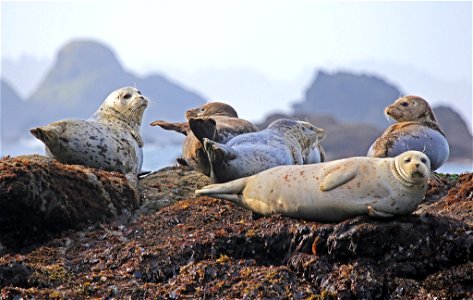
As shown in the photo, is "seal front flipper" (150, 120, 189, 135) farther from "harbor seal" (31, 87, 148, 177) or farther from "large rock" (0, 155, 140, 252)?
"large rock" (0, 155, 140, 252)

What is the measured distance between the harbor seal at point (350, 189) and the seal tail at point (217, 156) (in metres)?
1.27

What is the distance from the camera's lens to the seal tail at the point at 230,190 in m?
8.89

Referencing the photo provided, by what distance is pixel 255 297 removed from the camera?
23.6ft

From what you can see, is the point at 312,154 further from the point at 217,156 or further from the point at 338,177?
the point at 338,177

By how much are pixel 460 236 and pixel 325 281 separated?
1072 millimetres

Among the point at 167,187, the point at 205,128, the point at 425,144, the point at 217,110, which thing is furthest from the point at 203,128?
the point at 217,110

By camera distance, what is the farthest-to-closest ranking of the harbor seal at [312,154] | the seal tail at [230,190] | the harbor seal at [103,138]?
1. the harbor seal at [312,154]
2. the harbor seal at [103,138]
3. the seal tail at [230,190]

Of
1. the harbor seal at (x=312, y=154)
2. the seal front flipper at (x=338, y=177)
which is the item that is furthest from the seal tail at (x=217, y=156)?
the harbor seal at (x=312, y=154)

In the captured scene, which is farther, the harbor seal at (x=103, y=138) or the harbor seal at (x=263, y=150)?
the harbor seal at (x=103, y=138)

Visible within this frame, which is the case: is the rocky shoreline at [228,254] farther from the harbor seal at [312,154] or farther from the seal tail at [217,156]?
the harbor seal at [312,154]

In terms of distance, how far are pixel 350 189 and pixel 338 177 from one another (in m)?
0.15

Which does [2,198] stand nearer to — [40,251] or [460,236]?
[40,251]

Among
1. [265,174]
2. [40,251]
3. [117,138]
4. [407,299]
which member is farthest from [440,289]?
[117,138]

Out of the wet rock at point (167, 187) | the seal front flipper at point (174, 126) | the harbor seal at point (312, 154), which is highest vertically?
the seal front flipper at point (174, 126)
